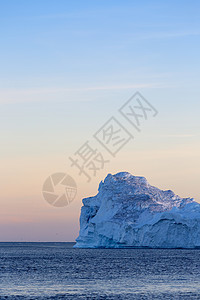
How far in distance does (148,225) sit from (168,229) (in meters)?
3.48

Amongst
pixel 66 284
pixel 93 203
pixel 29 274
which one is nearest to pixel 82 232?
pixel 93 203

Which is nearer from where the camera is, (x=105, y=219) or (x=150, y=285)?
(x=150, y=285)

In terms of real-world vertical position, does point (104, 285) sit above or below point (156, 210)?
below

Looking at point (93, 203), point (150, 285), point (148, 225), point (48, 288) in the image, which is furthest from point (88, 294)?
point (93, 203)

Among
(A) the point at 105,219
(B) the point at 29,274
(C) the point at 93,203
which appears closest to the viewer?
(B) the point at 29,274

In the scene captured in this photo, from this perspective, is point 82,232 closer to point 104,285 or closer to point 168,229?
point 168,229

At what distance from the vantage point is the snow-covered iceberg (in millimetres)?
98188

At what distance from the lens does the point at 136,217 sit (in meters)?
105

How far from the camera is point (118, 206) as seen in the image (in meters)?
106

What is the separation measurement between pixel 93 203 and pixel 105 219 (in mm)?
8183

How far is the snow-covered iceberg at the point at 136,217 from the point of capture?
3866 inches

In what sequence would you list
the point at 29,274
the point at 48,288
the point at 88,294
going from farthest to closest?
the point at 29,274 < the point at 48,288 < the point at 88,294

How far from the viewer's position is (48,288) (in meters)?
43.0

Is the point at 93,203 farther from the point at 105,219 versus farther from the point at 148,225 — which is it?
the point at 148,225
